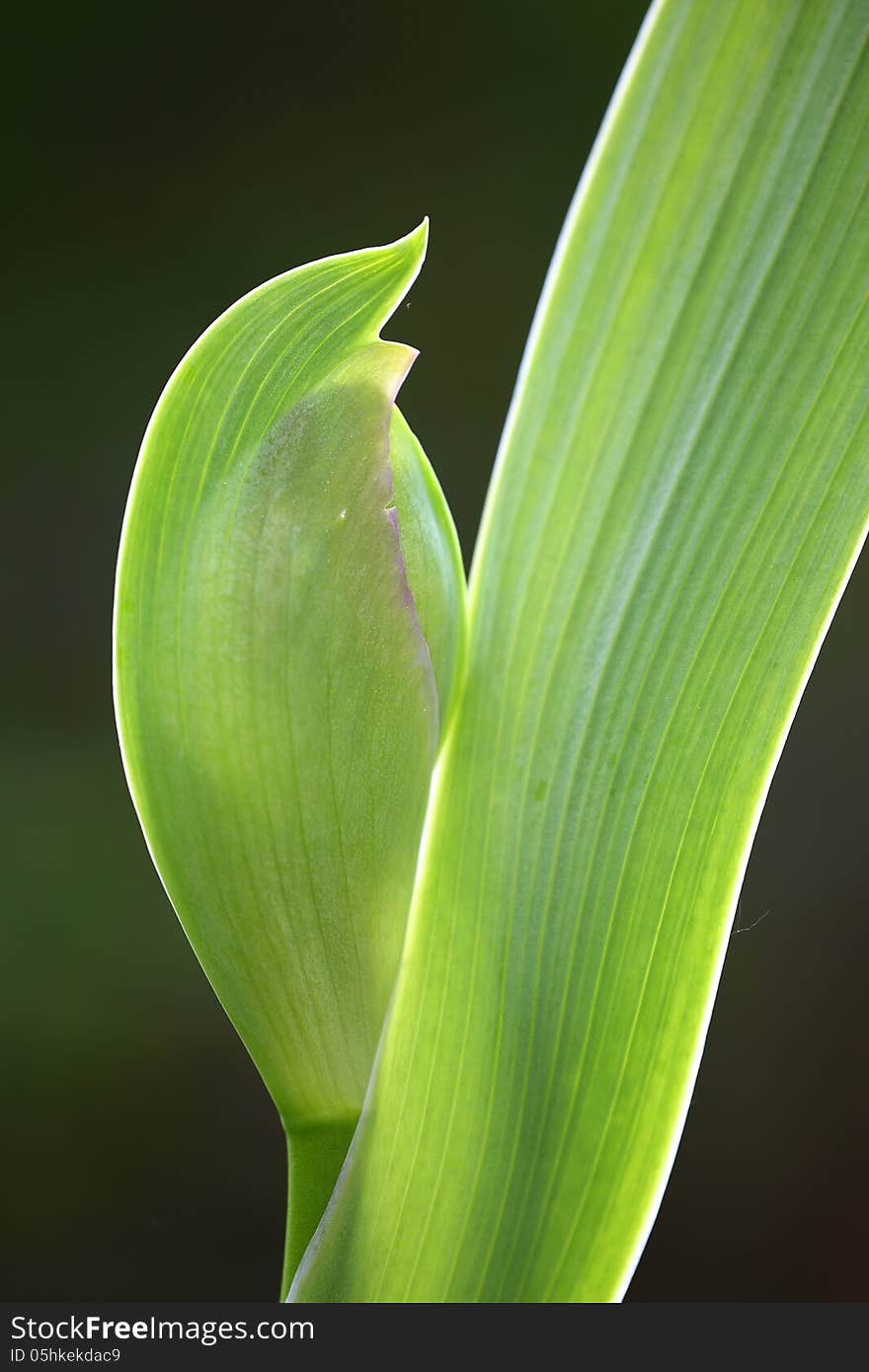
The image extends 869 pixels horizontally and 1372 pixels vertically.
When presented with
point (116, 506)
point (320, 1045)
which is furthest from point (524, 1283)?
point (116, 506)

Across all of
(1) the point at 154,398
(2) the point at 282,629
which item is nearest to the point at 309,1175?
(2) the point at 282,629

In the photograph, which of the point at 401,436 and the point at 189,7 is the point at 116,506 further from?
the point at 401,436

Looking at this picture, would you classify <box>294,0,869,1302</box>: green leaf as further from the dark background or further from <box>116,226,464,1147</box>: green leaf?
the dark background

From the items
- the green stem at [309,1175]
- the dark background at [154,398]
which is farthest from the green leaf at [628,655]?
the dark background at [154,398]

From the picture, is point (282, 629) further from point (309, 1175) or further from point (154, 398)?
point (154, 398)

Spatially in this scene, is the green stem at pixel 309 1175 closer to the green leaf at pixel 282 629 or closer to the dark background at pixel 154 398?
the green leaf at pixel 282 629

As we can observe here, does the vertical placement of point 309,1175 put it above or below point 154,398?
below
